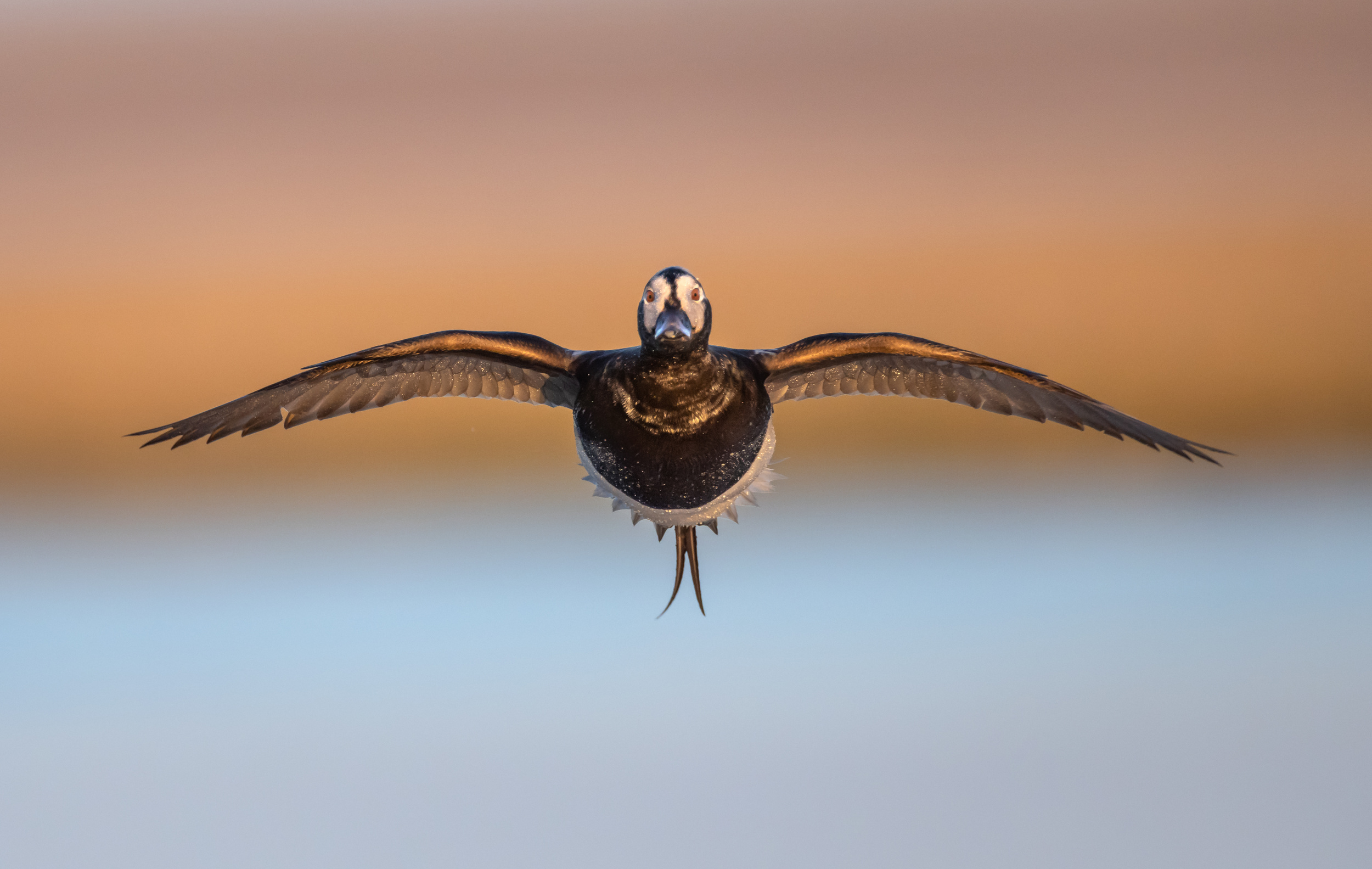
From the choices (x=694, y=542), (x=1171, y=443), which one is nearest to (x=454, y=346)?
(x=694, y=542)

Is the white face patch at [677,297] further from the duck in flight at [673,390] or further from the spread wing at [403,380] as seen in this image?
the spread wing at [403,380]

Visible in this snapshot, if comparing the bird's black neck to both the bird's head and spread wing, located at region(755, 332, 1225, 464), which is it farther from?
spread wing, located at region(755, 332, 1225, 464)

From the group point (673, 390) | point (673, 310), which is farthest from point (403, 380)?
point (673, 310)

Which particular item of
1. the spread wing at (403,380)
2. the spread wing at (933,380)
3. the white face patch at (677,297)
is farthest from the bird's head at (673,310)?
the spread wing at (403,380)

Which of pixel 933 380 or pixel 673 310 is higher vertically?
pixel 933 380

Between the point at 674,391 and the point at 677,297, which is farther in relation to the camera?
the point at 674,391

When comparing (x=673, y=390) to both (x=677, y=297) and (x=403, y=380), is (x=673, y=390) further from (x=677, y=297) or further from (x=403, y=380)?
(x=403, y=380)

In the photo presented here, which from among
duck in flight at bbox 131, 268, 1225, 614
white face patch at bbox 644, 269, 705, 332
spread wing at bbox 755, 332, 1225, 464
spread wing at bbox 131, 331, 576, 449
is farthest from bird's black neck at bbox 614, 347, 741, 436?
spread wing at bbox 131, 331, 576, 449
